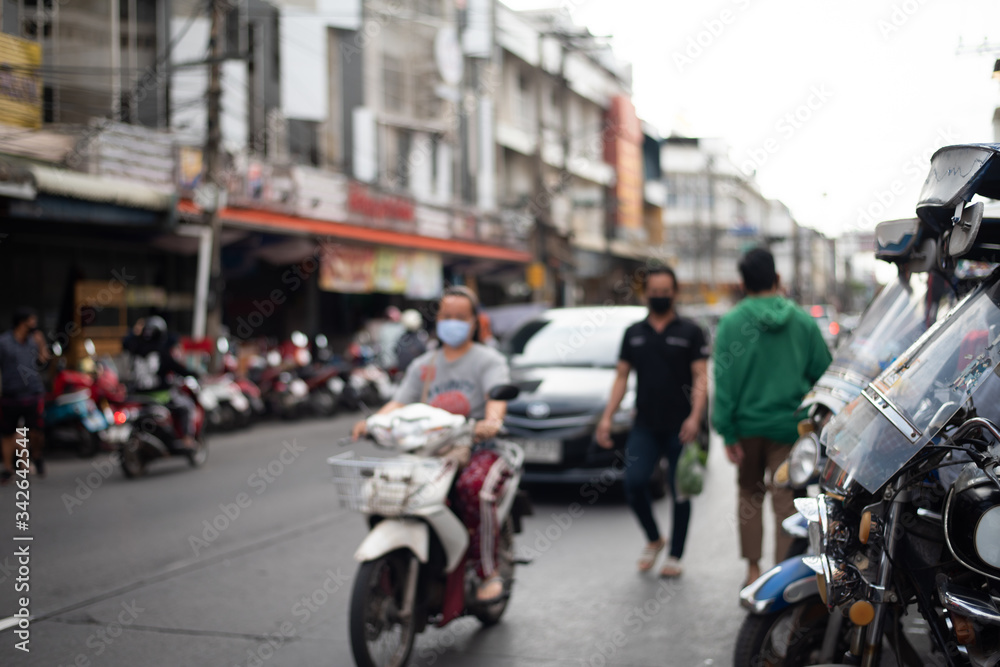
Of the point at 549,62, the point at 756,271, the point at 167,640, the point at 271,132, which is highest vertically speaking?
the point at 549,62

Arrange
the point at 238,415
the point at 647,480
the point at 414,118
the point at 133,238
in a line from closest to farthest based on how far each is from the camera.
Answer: the point at 647,480 < the point at 238,415 < the point at 133,238 < the point at 414,118

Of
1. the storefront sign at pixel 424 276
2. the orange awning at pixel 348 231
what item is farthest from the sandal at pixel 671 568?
the storefront sign at pixel 424 276

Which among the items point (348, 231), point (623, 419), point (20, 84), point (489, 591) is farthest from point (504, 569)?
point (348, 231)

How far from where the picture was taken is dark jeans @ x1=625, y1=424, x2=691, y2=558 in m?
5.68

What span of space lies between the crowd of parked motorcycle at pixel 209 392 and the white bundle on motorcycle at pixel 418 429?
539 cm

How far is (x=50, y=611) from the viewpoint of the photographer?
5.08 meters

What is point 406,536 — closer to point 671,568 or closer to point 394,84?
point 671,568

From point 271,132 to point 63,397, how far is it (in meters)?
10.4

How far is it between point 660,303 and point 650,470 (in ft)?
3.37

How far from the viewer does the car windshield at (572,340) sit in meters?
8.98

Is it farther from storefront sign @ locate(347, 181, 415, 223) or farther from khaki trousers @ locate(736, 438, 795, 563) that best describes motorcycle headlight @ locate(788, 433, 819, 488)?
storefront sign @ locate(347, 181, 415, 223)

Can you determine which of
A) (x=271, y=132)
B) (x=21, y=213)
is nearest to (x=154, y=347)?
(x=21, y=213)

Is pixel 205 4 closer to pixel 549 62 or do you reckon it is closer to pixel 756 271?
pixel 756 271

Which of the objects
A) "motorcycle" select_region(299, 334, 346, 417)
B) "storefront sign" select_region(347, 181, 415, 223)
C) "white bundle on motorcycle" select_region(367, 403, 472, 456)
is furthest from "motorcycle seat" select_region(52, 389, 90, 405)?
"storefront sign" select_region(347, 181, 415, 223)
